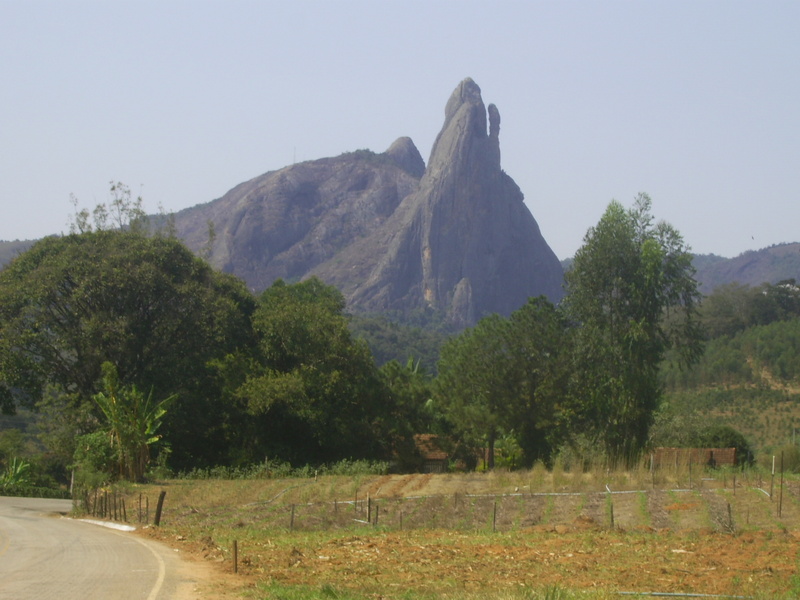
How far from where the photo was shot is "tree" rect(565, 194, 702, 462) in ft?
118

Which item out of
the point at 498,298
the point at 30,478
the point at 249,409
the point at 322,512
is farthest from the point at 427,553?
the point at 498,298

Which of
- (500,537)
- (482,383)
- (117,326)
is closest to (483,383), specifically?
→ (482,383)

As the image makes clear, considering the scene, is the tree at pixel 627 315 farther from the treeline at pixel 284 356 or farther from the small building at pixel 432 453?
the small building at pixel 432 453

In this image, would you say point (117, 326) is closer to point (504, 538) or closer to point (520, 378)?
point (520, 378)

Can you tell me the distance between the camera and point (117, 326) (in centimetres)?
3553

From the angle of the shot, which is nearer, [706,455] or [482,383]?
[706,455]

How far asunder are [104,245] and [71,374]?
19.0 feet

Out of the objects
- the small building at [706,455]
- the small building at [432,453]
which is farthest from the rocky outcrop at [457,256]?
the small building at [706,455]

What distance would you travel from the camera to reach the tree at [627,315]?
35.8 metres

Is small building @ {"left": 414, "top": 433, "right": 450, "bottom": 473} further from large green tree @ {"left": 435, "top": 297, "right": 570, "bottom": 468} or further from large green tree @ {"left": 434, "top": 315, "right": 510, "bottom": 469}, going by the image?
large green tree @ {"left": 435, "top": 297, "right": 570, "bottom": 468}

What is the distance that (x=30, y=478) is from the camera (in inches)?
1730

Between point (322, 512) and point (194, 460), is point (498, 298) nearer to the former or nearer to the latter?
point (194, 460)

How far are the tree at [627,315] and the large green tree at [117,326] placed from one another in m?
16.2

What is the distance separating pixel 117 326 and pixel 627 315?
21.3 metres
